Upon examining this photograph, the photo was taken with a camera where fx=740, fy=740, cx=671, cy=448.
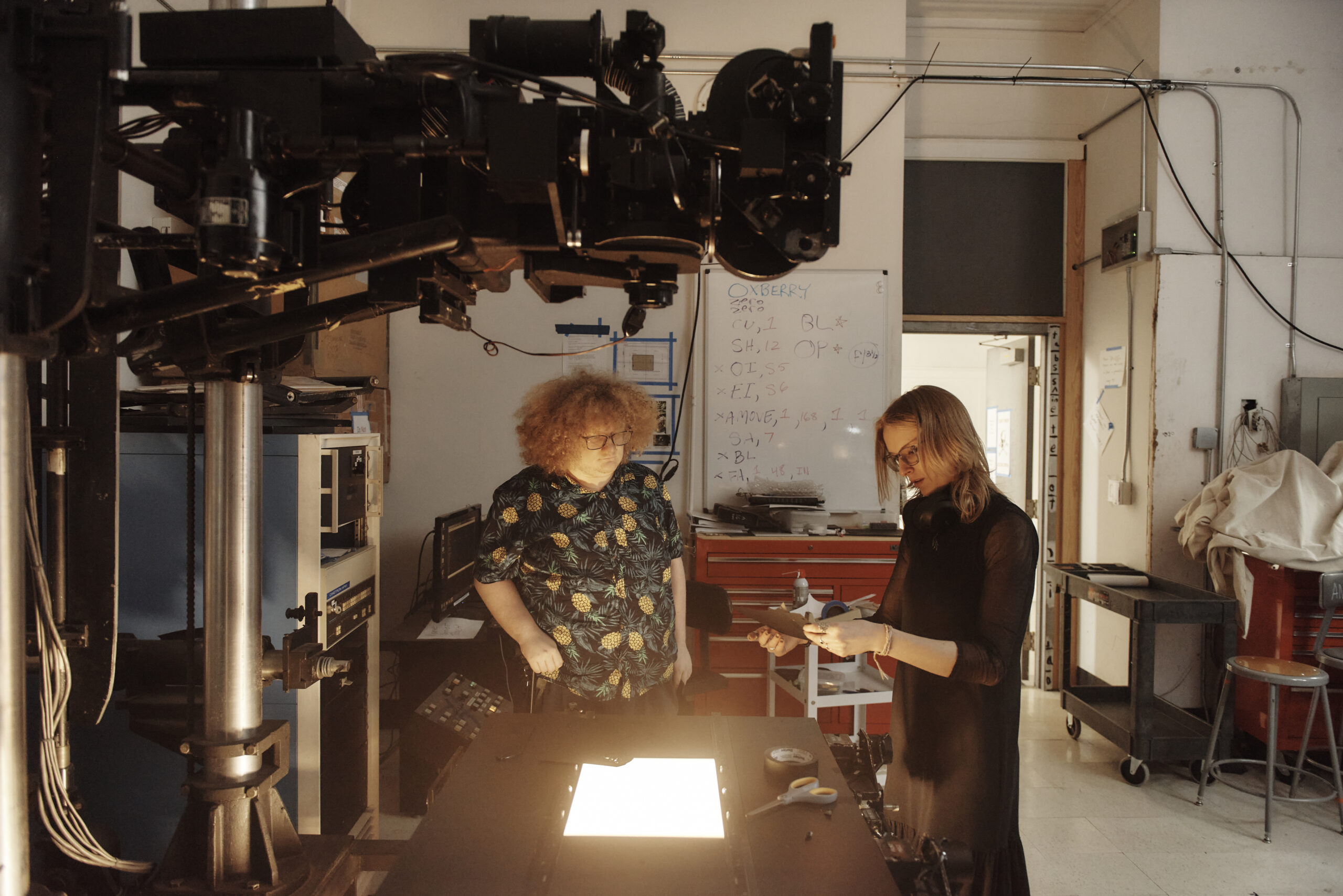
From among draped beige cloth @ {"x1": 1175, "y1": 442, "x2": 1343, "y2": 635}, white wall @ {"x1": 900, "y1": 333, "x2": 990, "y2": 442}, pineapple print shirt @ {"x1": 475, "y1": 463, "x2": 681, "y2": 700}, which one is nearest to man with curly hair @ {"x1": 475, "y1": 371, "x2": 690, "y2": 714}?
pineapple print shirt @ {"x1": 475, "y1": 463, "x2": 681, "y2": 700}

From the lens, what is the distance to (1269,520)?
303 cm

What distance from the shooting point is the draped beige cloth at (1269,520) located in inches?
116

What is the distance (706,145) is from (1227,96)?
4013 mm

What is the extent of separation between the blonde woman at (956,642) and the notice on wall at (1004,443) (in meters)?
3.30

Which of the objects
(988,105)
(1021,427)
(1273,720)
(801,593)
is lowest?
(1273,720)

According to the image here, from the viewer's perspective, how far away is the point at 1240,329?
3500 millimetres

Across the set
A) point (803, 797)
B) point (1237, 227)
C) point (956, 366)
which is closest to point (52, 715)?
point (803, 797)

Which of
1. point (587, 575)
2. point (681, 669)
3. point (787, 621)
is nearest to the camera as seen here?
point (787, 621)

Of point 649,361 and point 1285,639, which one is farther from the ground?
point 649,361

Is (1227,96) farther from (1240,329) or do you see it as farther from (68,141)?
(68,141)

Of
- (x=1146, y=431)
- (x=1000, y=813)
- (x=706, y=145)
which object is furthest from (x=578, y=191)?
(x=1146, y=431)

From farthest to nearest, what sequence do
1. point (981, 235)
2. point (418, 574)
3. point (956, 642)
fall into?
1. point (981, 235)
2. point (418, 574)
3. point (956, 642)

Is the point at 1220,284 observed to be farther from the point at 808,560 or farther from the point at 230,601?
the point at 230,601

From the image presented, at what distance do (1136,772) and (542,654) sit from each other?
2.71 m
